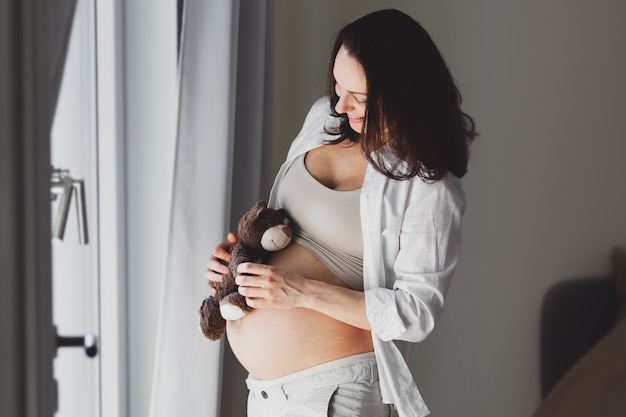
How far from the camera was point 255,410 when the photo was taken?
1.28 m

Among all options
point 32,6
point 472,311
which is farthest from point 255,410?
point 32,6

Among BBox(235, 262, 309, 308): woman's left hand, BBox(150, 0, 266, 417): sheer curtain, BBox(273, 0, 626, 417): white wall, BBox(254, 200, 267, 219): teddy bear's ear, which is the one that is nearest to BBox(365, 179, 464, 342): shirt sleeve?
BBox(235, 262, 309, 308): woman's left hand

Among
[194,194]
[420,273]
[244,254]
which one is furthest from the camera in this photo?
[194,194]

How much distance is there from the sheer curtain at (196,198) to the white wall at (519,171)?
1.77 feet

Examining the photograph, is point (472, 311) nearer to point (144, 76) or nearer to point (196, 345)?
point (196, 345)

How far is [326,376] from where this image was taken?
1.21 m

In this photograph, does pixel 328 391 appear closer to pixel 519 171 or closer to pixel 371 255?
pixel 371 255

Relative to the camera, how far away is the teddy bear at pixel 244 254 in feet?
4.08

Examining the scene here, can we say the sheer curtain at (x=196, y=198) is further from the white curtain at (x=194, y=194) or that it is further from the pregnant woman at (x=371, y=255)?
the pregnant woman at (x=371, y=255)

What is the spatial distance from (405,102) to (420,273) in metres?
0.29

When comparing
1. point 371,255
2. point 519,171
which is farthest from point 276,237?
point 519,171

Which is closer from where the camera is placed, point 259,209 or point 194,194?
point 259,209

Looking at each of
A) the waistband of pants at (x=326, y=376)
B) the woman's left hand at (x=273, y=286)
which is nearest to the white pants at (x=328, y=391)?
the waistband of pants at (x=326, y=376)

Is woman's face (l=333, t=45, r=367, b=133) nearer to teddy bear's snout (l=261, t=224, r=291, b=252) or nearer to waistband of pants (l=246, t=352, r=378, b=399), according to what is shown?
teddy bear's snout (l=261, t=224, r=291, b=252)
